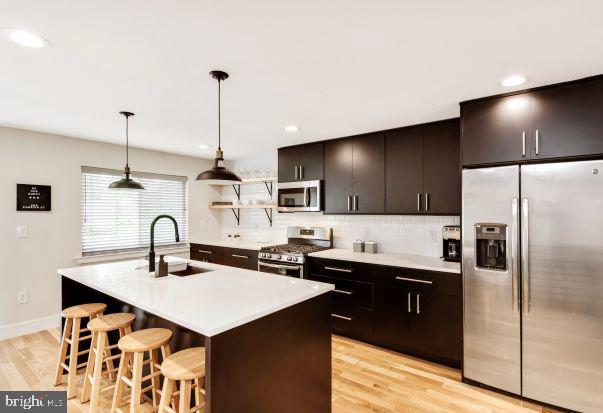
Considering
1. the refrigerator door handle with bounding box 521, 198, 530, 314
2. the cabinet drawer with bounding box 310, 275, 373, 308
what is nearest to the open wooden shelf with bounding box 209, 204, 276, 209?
the cabinet drawer with bounding box 310, 275, 373, 308

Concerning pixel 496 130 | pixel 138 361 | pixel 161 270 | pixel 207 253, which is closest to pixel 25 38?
pixel 161 270

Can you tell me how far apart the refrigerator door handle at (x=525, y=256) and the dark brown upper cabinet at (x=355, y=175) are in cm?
140

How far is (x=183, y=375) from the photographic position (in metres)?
1.53

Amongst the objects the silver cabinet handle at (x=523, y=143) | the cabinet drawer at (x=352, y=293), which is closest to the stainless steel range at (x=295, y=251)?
the cabinet drawer at (x=352, y=293)

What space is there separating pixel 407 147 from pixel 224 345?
2.70 meters

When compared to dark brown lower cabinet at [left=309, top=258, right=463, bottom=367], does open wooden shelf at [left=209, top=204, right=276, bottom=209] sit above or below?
above

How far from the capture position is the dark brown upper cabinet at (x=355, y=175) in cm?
349

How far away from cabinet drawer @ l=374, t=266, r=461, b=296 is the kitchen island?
47.9 inches

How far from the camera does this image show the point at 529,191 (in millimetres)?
2238

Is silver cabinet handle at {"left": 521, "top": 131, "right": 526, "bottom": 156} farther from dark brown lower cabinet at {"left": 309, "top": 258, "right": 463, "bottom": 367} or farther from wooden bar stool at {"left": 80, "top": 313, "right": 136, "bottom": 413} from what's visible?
wooden bar stool at {"left": 80, "top": 313, "right": 136, "bottom": 413}

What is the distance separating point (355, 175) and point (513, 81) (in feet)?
5.99

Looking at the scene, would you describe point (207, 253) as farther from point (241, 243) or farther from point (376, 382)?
point (376, 382)

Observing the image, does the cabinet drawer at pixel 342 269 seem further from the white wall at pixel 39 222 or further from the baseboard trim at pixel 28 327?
the baseboard trim at pixel 28 327

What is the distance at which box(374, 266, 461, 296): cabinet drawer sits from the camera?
8.87 feet
